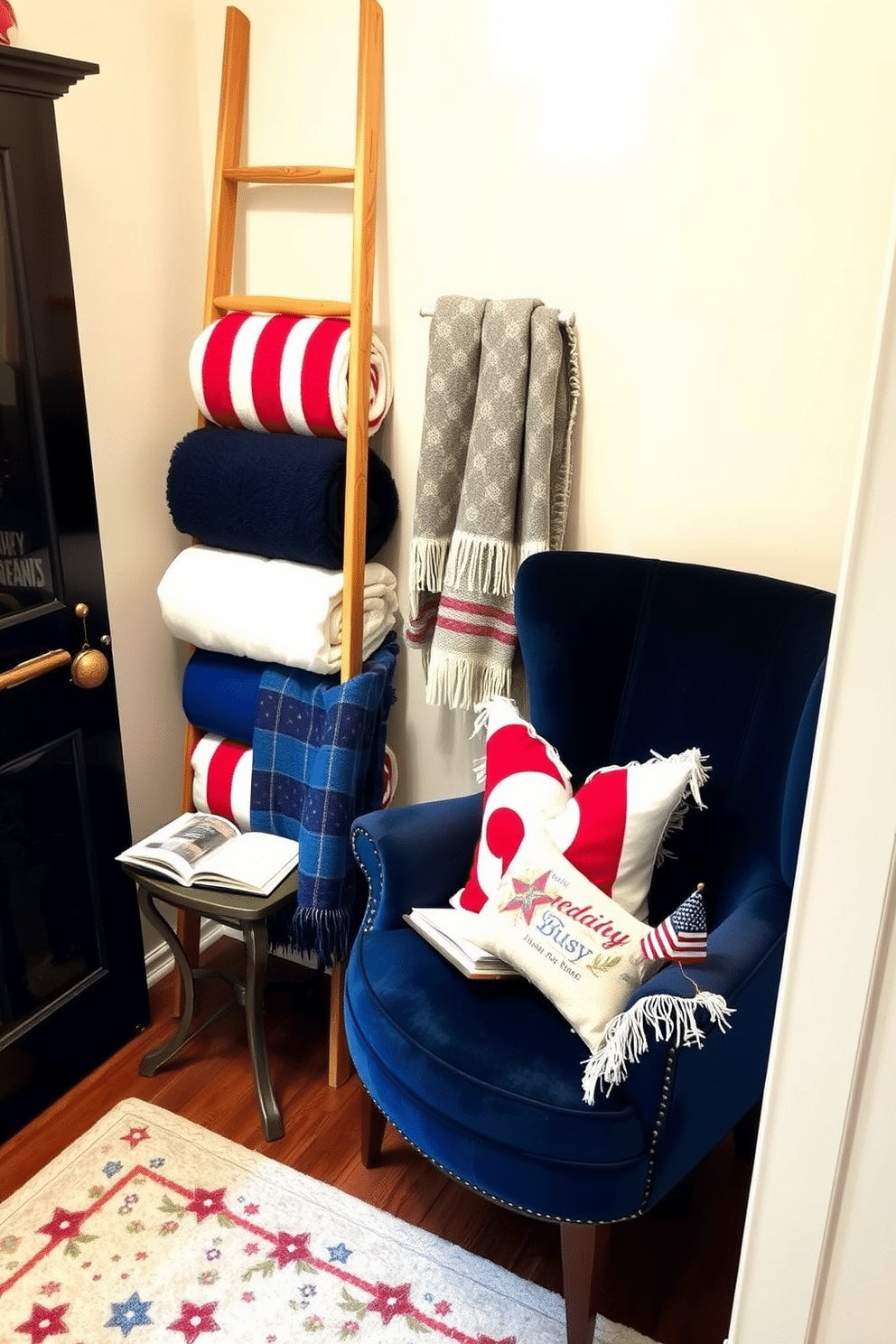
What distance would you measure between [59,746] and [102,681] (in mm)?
142

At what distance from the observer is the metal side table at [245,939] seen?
1.94m

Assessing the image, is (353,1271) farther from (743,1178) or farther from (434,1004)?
(743,1178)

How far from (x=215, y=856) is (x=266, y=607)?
48cm

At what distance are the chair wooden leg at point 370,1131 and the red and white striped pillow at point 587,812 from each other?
403 millimetres

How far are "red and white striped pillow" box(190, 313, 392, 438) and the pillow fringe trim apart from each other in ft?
3.70

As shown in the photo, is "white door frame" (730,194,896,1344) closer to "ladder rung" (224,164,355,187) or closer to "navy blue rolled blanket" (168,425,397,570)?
"navy blue rolled blanket" (168,425,397,570)

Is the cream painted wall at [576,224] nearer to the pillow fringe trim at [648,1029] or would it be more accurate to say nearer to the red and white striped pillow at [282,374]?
the red and white striped pillow at [282,374]

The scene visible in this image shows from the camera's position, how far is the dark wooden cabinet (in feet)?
5.67

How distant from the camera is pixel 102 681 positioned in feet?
6.59

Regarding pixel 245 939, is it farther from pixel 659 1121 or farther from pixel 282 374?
pixel 282 374

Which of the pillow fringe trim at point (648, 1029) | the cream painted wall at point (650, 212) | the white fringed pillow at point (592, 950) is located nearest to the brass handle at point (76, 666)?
the cream painted wall at point (650, 212)

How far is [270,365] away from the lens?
78.2 inches

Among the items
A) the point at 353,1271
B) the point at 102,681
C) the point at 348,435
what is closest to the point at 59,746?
the point at 102,681

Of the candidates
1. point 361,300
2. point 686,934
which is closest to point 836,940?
point 686,934
